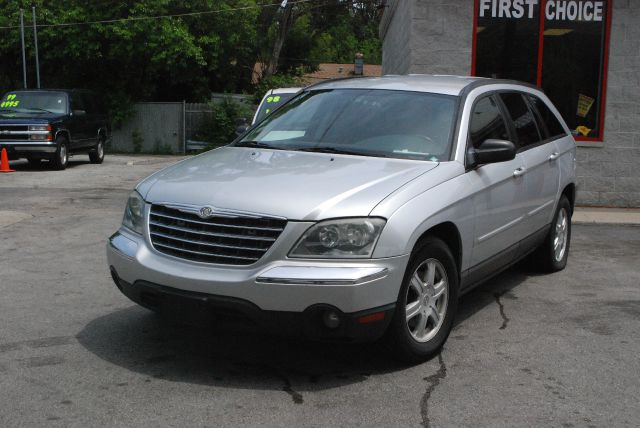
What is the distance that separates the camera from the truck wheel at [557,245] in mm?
7365

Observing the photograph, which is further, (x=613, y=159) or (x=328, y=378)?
(x=613, y=159)

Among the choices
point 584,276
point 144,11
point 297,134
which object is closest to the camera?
point 297,134

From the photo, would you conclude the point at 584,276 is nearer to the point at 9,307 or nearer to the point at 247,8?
the point at 9,307

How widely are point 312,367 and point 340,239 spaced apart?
0.93 m

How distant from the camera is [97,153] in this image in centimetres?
2214

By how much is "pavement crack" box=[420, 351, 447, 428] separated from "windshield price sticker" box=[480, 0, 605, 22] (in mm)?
8780

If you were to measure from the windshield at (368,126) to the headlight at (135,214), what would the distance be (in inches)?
44.7

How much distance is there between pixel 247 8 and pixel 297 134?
29.2m

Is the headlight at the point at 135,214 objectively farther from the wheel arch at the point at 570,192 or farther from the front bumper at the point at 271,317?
the wheel arch at the point at 570,192

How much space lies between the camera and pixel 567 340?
540 centimetres

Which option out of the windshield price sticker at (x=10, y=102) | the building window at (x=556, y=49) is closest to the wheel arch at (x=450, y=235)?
the building window at (x=556, y=49)

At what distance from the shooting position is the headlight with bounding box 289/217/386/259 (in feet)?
14.0

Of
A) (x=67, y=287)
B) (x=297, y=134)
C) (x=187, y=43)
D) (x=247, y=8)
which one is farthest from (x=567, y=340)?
(x=247, y=8)

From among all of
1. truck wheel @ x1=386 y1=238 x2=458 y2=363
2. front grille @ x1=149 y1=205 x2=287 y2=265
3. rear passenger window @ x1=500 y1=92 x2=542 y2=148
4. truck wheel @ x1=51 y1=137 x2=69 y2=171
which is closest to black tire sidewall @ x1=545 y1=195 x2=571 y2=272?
rear passenger window @ x1=500 y1=92 x2=542 y2=148
